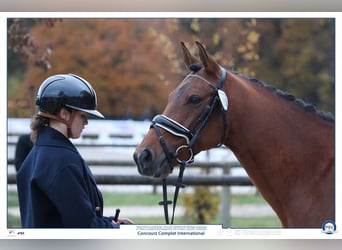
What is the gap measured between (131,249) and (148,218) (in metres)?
0.51

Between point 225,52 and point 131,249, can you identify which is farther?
point 225,52

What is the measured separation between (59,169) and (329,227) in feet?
7.03

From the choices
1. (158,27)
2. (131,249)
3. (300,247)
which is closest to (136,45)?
(158,27)

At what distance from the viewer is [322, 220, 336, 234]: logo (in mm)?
3982

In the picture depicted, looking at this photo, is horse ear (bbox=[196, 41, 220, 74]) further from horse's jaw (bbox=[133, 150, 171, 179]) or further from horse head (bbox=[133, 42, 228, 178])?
horse's jaw (bbox=[133, 150, 171, 179])

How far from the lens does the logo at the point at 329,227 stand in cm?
→ 398

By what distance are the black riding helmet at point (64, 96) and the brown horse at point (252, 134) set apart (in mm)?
513

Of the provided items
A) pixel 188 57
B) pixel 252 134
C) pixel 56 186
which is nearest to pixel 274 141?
pixel 252 134

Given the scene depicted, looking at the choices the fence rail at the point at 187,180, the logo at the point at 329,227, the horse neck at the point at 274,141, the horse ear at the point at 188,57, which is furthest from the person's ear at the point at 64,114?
the fence rail at the point at 187,180

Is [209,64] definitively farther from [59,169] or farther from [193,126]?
[59,169]

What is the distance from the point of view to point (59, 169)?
2.89 meters

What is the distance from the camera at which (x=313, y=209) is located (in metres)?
3.60

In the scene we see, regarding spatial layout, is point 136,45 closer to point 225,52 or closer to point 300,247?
point 225,52

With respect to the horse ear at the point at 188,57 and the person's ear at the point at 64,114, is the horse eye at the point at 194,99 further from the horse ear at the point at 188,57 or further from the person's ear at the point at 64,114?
the person's ear at the point at 64,114
